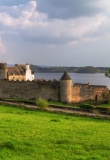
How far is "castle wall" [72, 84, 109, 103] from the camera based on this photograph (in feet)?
166

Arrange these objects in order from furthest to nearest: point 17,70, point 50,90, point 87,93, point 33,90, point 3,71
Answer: point 17,70 < point 3,71 < point 87,93 < point 33,90 < point 50,90

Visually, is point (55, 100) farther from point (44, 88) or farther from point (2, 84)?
point (2, 84)

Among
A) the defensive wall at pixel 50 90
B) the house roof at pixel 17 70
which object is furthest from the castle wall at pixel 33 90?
the house roof at pixel 17 70

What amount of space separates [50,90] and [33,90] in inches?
111

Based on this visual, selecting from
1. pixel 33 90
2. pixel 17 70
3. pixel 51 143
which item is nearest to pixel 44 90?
pixel 33 90

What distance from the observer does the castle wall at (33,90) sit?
4962cm

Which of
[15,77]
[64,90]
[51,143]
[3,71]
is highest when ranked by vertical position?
[3,71]

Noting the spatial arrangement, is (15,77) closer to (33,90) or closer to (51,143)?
(33,90)

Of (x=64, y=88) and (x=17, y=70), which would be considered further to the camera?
(x=17, y=70)

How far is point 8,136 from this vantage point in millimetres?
18531

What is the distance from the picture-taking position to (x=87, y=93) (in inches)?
2034

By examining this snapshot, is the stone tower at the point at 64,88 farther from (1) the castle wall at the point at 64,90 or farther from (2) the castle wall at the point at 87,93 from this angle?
(2) the castle wall at the point at 87,93

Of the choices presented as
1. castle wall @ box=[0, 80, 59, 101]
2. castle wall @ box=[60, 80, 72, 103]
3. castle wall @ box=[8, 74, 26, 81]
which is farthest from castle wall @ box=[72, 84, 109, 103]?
castle wall @ box=[8, 74, 26, 81]

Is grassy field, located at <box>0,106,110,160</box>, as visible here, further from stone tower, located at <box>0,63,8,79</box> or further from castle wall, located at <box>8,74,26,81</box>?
castle wall, located at <box>8,74,26,81</box>
